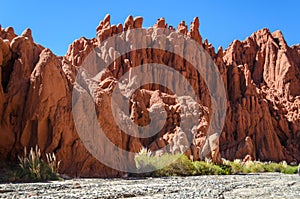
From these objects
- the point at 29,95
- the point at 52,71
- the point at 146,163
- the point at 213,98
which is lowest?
the point at 146,163

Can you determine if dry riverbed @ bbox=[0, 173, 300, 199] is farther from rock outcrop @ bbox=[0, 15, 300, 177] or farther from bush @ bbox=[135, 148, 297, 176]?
bush @ bbox=[135, 148, 297, 176]

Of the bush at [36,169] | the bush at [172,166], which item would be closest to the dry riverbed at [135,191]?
the bush at [36,169]

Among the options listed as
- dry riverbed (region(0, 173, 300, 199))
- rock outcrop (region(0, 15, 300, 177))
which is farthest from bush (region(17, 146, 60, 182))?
dry riverbed (region(0, 173, 300, 199))

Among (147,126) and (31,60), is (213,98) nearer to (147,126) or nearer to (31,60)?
(147,126)

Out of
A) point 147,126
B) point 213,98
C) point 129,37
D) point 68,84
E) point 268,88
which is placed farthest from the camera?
point 268,88

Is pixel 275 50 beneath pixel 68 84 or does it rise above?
above

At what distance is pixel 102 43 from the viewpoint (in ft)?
151

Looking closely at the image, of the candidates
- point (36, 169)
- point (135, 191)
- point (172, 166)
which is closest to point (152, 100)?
point (172, 166)

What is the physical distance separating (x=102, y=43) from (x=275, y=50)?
4172cm

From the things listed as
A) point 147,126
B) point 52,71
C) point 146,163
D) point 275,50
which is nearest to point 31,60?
point 52,71

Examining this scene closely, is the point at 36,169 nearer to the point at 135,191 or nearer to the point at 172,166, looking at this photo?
the point at 135,191

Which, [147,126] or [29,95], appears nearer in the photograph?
[29,95]

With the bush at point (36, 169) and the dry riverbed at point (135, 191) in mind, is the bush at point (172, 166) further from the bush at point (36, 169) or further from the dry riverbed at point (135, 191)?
the dry riverbed at point (135, 191)

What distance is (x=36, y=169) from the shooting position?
16.3 metres
